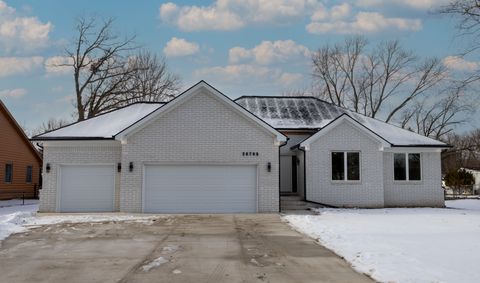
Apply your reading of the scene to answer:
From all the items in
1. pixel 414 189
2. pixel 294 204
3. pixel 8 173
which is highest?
pixel 8 173

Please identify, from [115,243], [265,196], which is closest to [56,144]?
[265,196]

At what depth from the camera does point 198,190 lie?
2156 cm

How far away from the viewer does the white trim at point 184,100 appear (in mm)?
21203

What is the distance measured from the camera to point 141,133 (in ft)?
70.4

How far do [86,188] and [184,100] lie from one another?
5.66 m

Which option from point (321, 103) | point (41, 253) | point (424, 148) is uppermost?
point (321, 103)

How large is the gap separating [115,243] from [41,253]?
1.94m

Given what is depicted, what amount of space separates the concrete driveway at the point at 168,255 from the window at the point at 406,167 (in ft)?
33.3

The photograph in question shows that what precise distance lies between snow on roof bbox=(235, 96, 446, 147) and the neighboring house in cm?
1461

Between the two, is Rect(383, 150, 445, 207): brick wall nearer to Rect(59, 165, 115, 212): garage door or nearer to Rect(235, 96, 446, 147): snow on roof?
Rect(235, 96, 446, 147): snow on roof

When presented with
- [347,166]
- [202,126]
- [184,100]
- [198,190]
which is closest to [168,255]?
[198,190]

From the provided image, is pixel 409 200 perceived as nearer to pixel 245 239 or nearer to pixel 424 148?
pixel 424 148

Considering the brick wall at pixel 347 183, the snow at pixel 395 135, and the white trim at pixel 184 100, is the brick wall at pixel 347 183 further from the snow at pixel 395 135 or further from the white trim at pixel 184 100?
the white trim at pixel 184 100

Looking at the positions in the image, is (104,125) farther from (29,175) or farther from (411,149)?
(29,175)
